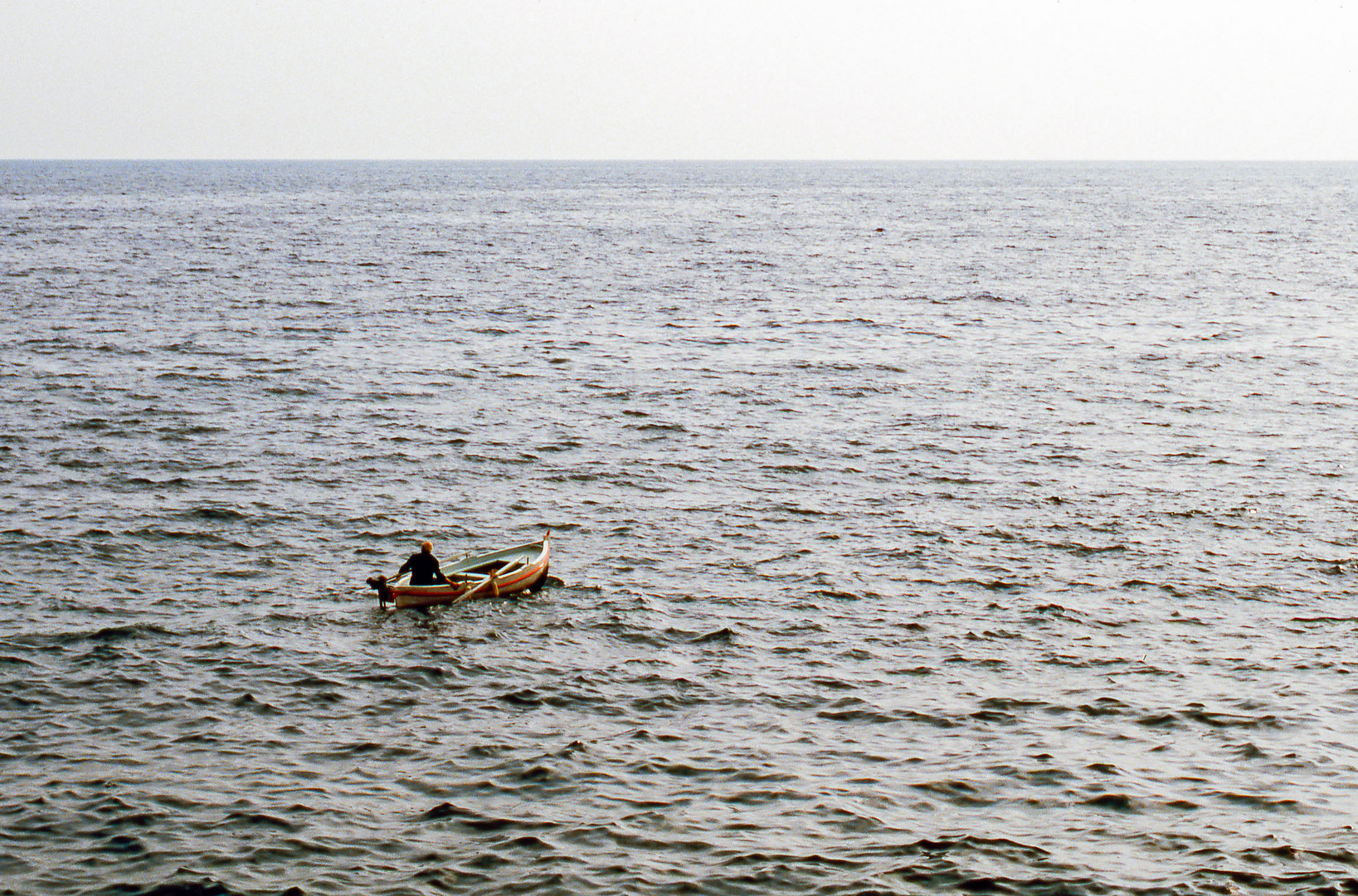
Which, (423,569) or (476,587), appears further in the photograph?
(476,587)

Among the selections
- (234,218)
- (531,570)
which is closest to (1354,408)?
(531,570)

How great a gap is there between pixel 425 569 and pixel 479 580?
1.38m

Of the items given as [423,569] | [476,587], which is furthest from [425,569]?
[476,587]

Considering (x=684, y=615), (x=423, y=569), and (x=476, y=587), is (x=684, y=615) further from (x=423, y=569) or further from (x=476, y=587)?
(x=423, y=569)

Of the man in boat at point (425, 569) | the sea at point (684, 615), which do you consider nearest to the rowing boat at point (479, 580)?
the man in boat at point (425, 569)

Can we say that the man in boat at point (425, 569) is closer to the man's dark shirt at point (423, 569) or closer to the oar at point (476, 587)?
the man's dark shirt at point (423, 569)

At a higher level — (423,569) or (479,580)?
(423,569)

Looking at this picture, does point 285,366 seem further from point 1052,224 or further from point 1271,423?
point 1052,224

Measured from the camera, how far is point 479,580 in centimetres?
2945

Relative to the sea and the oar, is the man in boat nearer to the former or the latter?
the oar

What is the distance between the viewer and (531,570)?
29.6 meters

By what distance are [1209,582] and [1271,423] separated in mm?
19044

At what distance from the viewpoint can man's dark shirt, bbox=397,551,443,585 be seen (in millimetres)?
28609

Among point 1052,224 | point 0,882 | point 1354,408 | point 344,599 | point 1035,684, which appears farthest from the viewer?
point 1052,224
